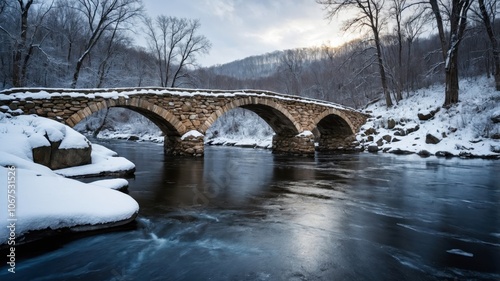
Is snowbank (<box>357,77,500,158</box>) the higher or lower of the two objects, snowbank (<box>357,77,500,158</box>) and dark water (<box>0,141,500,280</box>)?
the higher

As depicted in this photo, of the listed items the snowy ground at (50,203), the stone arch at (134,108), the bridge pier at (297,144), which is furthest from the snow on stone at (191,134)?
the snowy ground at (50,203)

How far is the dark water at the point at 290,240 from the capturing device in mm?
2414

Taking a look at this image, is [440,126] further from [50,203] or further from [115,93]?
[50,203]

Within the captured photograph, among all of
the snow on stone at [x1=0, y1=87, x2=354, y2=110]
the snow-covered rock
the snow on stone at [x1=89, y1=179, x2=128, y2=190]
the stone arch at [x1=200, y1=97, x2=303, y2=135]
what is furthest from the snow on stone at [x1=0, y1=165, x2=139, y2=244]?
the stone arch at [x1=200, y1=97, x2=303, y2=135]

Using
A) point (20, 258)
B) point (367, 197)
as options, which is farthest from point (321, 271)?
point (367, 197)

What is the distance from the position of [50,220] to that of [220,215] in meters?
2.22

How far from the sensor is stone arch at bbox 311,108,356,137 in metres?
17.7

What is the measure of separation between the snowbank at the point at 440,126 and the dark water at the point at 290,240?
1064 centimetres

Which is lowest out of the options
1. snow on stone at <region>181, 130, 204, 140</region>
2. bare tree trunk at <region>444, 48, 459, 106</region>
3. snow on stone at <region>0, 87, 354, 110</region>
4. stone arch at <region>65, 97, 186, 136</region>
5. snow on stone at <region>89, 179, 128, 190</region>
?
snow on stone at <region>89, 179, 128, 190</region>

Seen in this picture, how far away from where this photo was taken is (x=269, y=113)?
53.9 feet

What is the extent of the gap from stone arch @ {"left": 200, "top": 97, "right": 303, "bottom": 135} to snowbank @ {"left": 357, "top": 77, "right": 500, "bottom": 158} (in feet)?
21.7

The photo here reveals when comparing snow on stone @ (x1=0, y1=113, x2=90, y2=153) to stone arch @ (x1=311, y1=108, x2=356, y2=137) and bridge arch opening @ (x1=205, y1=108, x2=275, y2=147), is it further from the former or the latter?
bridge arch opening @ (x1=205, y1=108, x2=275, y2=147)

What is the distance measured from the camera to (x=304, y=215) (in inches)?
166

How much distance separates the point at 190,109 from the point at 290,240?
399 inches
